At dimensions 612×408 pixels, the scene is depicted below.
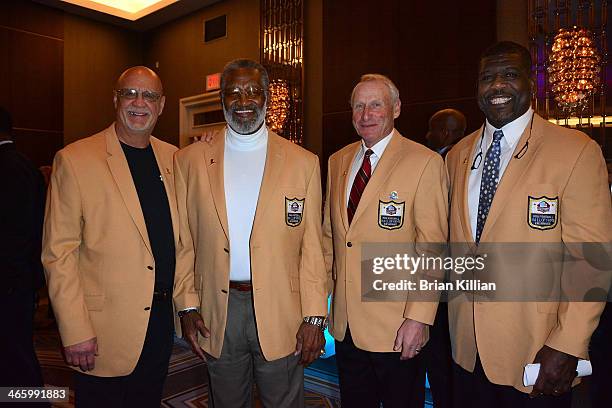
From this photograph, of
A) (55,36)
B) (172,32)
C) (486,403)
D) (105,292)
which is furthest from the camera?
(172,32)

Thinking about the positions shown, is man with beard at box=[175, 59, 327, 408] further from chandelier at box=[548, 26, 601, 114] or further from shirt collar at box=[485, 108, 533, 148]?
chandelier at box=[548, 26, 601, 114]

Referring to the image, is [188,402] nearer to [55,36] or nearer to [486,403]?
[486,403]

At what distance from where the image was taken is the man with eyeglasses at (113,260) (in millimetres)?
1837

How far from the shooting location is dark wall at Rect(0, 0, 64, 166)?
7.23 meters

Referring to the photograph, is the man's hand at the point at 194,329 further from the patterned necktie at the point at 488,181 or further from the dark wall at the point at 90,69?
the dark wall at the point at 90,69

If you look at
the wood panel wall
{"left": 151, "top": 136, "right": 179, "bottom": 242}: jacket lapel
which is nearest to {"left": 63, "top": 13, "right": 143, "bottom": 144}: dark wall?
the wood panel wall

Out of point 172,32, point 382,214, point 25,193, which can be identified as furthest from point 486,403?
point 172,32

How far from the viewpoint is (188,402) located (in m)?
3.10

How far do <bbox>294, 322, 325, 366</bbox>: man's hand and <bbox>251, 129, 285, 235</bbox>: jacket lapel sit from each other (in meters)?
0.46

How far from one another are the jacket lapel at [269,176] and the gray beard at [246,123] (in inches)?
4.1

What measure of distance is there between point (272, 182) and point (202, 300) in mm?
575

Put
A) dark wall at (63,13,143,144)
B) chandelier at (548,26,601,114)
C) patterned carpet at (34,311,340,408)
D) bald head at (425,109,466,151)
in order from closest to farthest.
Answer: patterned carpet at (34,311,340,408), bald head at (425,109,466,151), chandelier at (548,26,601,114), dark wall at (63,13,143,144)

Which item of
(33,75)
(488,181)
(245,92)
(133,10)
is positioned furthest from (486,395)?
(133,10)

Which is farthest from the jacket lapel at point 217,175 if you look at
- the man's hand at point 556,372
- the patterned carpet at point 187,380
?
the patterned carpet at point 187,380
